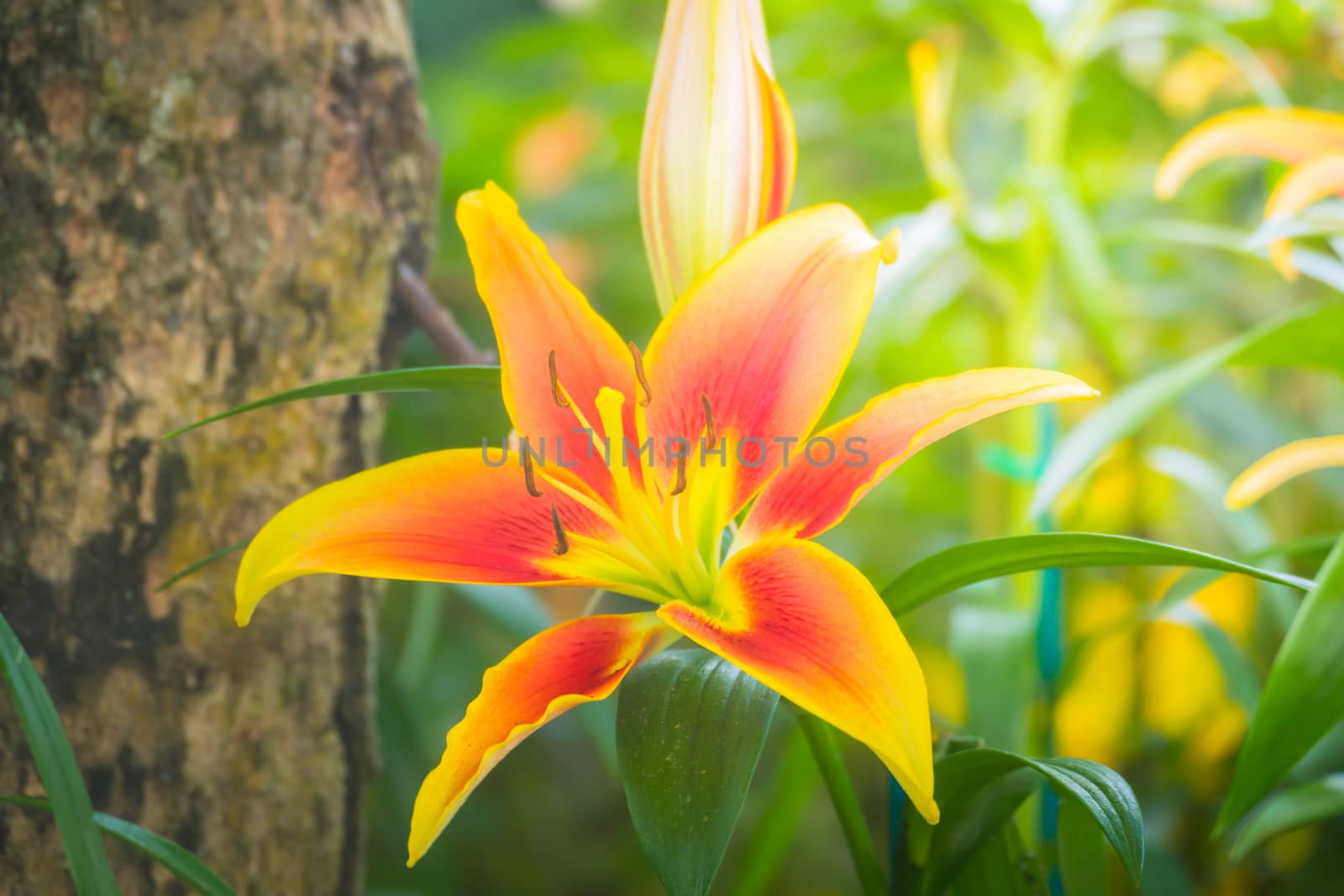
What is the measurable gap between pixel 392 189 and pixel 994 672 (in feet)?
1.43

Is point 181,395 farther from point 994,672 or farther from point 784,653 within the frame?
point 994,672

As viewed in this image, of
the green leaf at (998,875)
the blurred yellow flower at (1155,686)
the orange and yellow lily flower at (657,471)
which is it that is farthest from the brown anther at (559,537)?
the blurred yellow flower at (1155,686)

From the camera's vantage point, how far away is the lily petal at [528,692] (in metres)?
0.28

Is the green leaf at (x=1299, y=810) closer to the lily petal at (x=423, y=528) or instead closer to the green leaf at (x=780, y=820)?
the green leaf at (x=780, y=820)

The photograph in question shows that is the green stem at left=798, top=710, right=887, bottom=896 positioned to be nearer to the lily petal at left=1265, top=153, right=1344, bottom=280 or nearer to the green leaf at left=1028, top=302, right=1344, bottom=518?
the green leaf at left=1028, top=302, right=1344, bottom=518

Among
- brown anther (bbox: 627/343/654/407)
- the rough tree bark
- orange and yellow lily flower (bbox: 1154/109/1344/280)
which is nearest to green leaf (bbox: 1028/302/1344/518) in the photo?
orange and yellow lily flower (bbox: 1154/109/1344/280)

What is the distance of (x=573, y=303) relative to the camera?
13.4 inches

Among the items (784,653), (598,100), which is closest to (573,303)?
(784,653)

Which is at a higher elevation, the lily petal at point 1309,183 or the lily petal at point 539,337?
the lily petal at point 1309,183

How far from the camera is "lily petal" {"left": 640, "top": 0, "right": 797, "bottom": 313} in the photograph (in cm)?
35

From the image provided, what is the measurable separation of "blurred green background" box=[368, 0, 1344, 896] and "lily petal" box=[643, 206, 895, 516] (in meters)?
0.31

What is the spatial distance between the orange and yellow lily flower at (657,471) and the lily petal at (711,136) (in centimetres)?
4

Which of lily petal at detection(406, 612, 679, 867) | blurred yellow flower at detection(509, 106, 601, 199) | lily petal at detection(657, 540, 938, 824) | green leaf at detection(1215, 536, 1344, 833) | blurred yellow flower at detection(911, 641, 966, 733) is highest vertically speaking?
blurred yellow flower at detection(509, 106, 601, 199)

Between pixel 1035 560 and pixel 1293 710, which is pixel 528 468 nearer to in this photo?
pixel 1035 560
